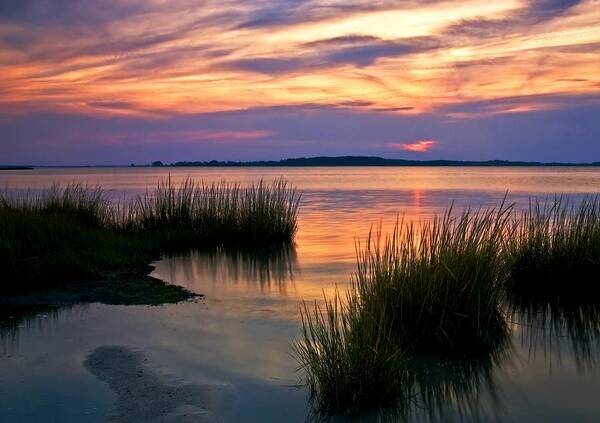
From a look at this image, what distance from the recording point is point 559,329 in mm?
7445

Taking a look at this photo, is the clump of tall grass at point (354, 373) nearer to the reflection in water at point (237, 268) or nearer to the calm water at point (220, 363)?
the calm water at point (220, 363)

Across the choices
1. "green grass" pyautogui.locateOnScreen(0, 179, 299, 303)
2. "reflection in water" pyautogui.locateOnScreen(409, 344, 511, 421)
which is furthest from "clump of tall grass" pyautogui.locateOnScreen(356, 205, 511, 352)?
"green grass" pyautogui.locateOnScreen(0, 179, 299, 303)

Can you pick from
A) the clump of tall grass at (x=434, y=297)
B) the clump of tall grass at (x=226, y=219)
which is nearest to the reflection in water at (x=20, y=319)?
the clump of tall grass at (x=434, y=297)

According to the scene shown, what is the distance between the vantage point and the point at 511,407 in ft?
16.9

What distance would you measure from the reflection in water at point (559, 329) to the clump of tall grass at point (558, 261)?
0.34 m

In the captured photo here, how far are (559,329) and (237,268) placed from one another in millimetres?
6278

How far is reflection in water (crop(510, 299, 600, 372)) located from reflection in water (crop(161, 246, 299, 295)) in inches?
145

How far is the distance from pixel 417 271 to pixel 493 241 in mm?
1171

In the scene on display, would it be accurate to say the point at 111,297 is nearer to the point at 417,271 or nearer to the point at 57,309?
the point at 57,309

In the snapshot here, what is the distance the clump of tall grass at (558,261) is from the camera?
8.73 meters

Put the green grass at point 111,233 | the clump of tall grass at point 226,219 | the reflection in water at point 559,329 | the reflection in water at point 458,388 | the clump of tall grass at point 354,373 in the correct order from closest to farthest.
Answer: the clump of tall grass at point 354,373, the reflection in water at point 458,388, the reflection in water at point 559,329, the green grass at point 111,233, the clump of tall grass at point 226,219

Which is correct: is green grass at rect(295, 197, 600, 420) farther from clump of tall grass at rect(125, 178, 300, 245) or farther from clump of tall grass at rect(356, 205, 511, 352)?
clump of tall grass at rect(125, 178, 300, 245)

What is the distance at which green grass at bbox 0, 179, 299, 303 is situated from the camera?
9.43 m

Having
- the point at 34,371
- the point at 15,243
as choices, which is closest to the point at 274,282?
the point at 15,243
